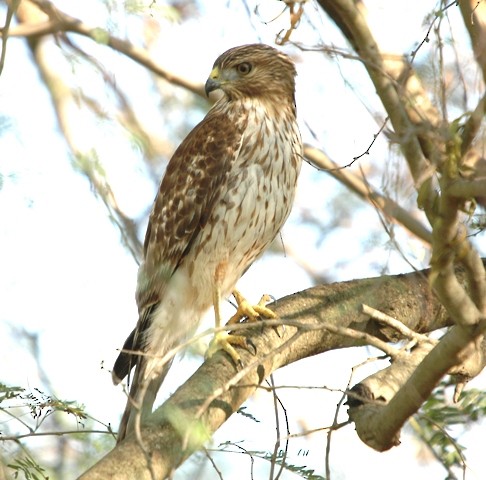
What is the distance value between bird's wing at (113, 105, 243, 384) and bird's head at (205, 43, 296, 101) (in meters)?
0.15

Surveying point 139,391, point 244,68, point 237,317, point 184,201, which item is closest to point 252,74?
point 244,68

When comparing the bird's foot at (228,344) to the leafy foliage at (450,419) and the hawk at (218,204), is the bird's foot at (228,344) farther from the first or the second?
the leafy foliage at (450,419)

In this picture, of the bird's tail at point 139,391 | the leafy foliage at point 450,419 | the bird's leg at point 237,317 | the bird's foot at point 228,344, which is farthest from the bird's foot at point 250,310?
the leafy foliage at point 450,419

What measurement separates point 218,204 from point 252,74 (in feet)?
2.58

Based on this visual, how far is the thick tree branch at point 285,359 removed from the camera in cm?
256

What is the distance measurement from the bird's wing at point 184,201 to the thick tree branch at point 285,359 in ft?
2.15

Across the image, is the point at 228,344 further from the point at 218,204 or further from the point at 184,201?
the point at 184,201

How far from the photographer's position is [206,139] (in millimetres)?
4367

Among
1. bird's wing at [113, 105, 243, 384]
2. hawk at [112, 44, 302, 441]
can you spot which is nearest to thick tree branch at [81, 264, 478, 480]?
hawk at [112, 44, 302, 441]

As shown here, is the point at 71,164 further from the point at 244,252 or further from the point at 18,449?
the point at 244,252

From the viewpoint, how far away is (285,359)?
3.61 m

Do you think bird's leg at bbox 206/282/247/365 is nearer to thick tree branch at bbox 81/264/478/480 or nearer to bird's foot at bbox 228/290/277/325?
thick tree branch at bbox 81/264/478/480

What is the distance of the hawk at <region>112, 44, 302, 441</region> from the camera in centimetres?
421

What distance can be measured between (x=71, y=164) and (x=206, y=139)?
1.69m
